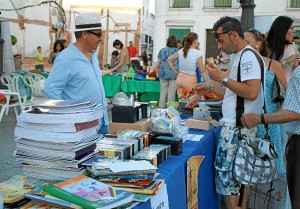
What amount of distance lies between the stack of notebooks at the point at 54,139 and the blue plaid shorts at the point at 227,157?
4.42 feet

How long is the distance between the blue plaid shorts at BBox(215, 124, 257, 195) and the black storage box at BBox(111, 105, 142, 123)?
2.31 ft

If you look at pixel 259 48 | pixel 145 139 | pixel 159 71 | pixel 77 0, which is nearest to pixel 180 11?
pixel 77 0

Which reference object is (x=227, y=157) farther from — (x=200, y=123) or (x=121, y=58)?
(x=121, y=58)

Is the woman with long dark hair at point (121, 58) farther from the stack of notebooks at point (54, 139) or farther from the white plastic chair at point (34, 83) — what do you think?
the stack of notebooks at point (54, 139)

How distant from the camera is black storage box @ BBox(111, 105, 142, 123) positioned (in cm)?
272

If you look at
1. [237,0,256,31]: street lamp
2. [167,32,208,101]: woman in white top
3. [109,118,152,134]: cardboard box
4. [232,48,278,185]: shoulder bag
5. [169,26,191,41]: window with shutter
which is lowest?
[232,48,278,185]: shoulder bag

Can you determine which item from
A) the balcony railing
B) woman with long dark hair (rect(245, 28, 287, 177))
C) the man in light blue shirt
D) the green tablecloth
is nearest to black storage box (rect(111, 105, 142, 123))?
the man in light blue shirt

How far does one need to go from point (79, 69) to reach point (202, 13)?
20084mm

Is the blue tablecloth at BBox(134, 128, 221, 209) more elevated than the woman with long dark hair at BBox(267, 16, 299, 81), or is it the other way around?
the woman with long dark hair at BBox(267, 16, 299, 81)

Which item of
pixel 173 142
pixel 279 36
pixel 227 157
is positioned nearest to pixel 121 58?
pixel 279 36

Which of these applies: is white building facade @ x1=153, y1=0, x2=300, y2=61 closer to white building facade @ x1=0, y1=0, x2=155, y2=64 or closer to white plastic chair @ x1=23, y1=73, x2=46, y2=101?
white building facade @ x1=0, y1=0, x2=155, y2=64

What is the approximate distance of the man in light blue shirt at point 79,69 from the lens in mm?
2639

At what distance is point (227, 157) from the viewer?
292 centimetres

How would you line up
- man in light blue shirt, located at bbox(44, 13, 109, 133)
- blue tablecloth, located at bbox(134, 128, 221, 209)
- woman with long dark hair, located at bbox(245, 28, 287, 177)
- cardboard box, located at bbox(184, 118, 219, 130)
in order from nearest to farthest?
blue tablecloth, located at bbox(134, 128, 221, 209), man in light blue shirt, located at bbox(44, 13, 109, 133), woman with long dark hair, located at bbox(245, 28, 287, 177), cardboard box, located at bbox(184, 118, 219, 130)
